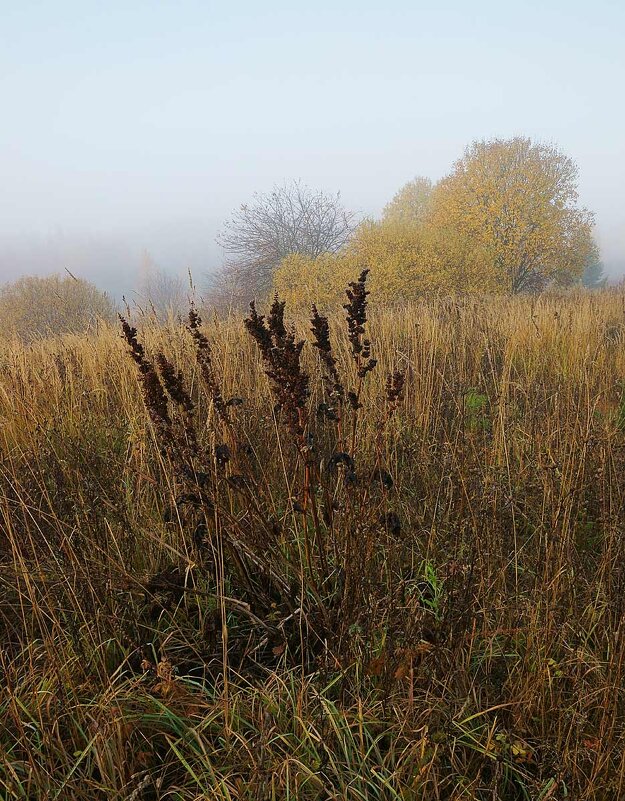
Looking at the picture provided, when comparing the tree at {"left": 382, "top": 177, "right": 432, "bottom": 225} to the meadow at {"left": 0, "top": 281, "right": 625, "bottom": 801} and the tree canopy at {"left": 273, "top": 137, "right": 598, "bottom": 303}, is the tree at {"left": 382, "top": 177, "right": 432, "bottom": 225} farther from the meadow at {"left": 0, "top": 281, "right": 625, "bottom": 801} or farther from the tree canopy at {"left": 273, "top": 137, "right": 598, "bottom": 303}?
the meadow at {"left": 0, "top": 281, "right": 625, "bottom": 801}

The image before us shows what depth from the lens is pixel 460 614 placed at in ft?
5.37

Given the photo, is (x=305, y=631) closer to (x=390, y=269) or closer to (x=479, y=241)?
(x=390, y=269)

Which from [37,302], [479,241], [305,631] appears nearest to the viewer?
[305,631]

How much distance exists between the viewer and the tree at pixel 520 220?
22125 mm

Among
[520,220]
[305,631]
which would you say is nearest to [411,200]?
A: [520,220]

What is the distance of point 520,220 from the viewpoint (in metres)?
22.2

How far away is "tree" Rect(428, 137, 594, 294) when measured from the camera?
Answer: 72.6 feet

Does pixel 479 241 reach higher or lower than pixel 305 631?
higher

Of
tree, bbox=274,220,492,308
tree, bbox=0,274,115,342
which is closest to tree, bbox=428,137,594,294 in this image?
tree, bbox=274,220,492,308

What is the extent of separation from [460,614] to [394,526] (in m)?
0.42

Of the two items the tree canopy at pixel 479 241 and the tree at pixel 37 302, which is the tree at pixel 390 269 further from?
the tree at pixel 37 302

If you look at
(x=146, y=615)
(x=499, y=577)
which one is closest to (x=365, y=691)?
(x=499, y=577)

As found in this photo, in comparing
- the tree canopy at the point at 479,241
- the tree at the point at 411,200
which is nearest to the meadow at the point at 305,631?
the tree canopy at the point at 479,241

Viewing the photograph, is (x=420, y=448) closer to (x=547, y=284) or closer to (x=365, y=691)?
(x=365, y=691)
